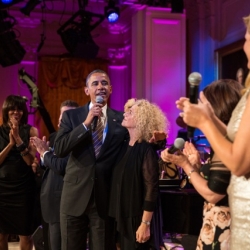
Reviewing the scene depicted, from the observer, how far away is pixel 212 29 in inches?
331

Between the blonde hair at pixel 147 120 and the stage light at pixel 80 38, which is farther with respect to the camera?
the stage light at pixel 80 38

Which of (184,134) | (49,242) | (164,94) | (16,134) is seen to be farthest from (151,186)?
(164,94)

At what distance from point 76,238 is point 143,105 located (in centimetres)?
101

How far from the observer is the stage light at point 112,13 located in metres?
7.93

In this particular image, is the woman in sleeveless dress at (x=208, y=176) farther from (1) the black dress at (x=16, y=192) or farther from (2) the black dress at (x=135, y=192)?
(1) the black dress at (x=16, y=192)

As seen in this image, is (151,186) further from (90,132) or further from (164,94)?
(164,94)

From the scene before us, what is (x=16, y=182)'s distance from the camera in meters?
4.45

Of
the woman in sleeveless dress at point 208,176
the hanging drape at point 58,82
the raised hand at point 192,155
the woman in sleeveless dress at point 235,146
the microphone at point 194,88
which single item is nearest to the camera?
the woman in sleeveless dress at point 235,146

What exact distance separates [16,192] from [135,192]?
5.63 ft

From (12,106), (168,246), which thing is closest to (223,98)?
(12,106)

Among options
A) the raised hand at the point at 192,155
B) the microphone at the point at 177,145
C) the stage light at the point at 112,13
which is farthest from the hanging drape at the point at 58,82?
the microphone at the point at 177,145

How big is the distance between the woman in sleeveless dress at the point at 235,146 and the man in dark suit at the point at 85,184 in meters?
1.50

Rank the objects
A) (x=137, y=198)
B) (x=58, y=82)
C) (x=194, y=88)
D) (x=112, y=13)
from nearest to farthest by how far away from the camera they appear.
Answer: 1. (x=194, y=88)
2. (x=137, y=198)
3. (x=112, y=13)
4. (x=58, y=82)

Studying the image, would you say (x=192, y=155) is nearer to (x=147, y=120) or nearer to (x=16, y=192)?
(x=147, y=120)
